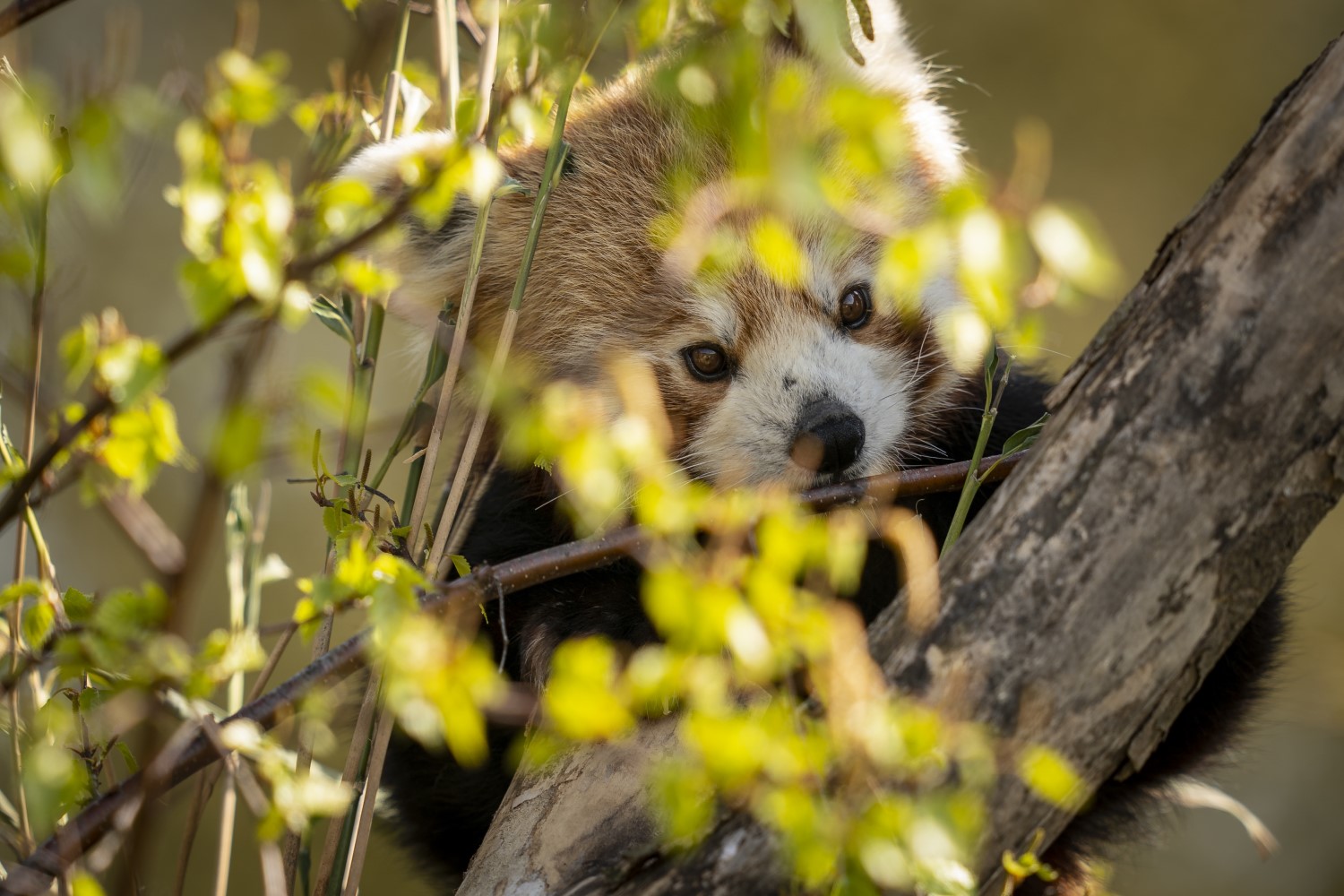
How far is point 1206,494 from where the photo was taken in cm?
117

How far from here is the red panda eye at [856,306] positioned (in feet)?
7.15

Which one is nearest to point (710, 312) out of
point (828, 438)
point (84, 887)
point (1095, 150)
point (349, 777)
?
point (828, 438)

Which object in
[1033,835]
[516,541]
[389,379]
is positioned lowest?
[389,379]

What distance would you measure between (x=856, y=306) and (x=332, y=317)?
3.26 feet

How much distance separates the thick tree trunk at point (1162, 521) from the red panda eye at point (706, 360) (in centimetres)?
103

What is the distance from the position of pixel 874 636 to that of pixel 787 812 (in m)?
0.30

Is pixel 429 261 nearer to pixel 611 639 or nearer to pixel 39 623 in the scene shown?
pixel 611 639

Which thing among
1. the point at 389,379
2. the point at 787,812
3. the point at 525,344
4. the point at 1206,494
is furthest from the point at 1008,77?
the point at 787,812

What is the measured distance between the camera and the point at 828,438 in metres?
1.99

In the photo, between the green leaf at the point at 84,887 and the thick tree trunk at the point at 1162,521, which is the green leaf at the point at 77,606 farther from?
the thick tree trunk at the point at 1162,521

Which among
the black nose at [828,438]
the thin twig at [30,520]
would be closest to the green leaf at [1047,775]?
the black nose at [828,438]

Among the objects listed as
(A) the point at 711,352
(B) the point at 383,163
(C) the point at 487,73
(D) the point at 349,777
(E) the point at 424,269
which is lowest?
(D) the point at 349,777

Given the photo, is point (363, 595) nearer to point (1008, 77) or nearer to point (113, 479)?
point (113, 479)

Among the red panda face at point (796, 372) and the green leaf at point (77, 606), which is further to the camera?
the red panda face at point (796, 372)
